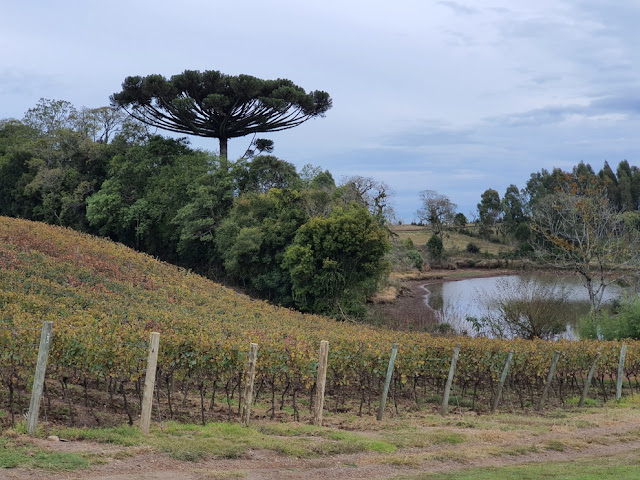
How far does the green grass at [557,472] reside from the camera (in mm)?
8883

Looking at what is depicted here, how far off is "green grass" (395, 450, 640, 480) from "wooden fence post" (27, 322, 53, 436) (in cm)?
515

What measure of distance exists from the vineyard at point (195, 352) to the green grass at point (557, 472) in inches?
171

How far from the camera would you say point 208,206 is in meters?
42.4

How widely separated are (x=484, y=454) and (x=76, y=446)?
6369mm

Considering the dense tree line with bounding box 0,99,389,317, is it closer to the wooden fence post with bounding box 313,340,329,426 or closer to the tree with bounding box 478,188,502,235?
the wooden fence post with bounding box 313,340,329,426

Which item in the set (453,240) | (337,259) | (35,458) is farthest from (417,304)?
(453,240)

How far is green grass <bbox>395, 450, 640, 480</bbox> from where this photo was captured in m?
8.88

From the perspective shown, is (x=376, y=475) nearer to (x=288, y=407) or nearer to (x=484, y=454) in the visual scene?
(x=484, y=454)

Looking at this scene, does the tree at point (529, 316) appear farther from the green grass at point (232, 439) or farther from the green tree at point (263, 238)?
the green grass at point (232, 439)

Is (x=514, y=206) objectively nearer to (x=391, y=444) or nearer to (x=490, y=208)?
(x=490, y=208)

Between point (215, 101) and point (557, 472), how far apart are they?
41333 millimetres

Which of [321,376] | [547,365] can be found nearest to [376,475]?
[321,376]

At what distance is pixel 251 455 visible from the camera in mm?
9422

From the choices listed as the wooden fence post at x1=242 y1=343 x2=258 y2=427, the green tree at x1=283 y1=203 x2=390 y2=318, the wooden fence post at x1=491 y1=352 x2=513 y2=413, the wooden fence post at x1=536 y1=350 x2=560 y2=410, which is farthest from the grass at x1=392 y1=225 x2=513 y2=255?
the wooden fence post at x1=242 y1=343 x2=258 y2=427
